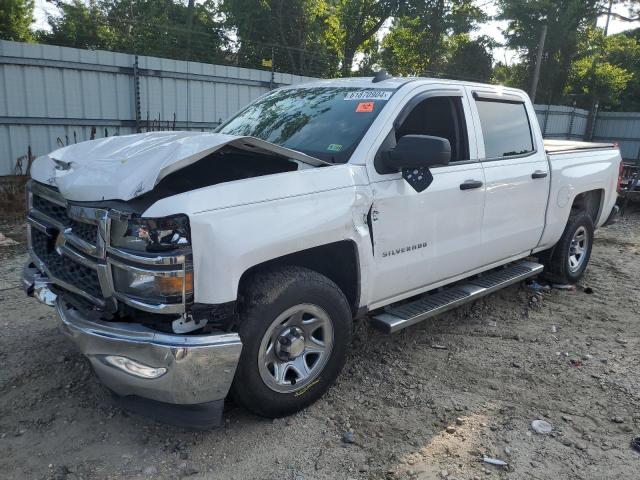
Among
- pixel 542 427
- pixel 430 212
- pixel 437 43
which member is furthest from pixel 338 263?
pixel 437 43

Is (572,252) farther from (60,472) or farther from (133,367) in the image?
(60,472)

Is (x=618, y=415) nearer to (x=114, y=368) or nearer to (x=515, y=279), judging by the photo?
(x=515, y=279)

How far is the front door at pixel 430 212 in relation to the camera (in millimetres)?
3400

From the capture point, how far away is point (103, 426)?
3.05 metres

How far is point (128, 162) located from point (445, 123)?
2.45 meters

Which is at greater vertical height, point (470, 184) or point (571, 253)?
point (470, 184)

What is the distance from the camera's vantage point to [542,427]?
10.4 feet

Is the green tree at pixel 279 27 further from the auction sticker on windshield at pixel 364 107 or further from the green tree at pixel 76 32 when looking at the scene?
the auction sticker on windshield at pixel 364 107

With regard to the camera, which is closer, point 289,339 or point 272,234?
point 272,234

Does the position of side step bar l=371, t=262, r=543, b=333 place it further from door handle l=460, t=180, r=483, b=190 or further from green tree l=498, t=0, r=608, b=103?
green tree l=498, t=0, r=608, b=103

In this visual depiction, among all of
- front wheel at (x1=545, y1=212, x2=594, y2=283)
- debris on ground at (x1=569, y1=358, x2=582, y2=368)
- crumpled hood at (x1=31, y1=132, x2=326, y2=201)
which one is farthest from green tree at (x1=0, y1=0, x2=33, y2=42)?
debris on ground at (x1=569, y1=358, x2=582, y2=368)

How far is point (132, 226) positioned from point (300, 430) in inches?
59.4

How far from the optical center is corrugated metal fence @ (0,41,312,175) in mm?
8594

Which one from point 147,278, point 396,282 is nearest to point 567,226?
point 396,282
